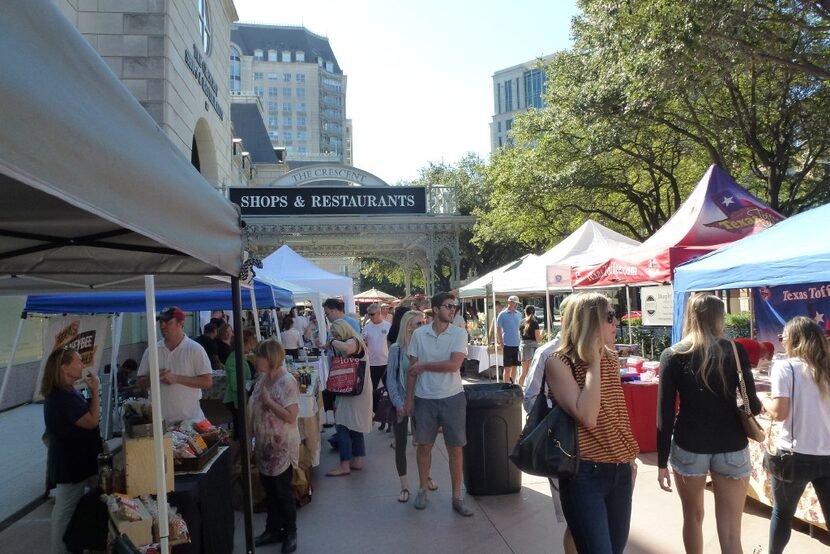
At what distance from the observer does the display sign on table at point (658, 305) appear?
551 inches

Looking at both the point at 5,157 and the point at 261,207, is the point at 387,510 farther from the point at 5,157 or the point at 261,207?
the point at 261,207

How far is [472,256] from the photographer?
1566 inches

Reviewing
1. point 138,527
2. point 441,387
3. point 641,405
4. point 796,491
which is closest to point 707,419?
point 796,491

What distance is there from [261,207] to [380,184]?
3.84 meters

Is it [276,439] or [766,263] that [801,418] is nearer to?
[766,263]

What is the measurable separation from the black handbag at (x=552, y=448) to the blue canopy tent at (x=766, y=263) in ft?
10.5

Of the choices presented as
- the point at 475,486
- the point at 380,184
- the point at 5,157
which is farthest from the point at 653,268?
the point at 380,184

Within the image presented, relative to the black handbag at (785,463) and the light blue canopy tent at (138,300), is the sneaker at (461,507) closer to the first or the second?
the black handbag at (785,463)

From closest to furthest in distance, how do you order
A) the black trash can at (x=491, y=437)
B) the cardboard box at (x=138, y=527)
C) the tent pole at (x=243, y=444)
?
the cardboard box at (x=138, y=527) → the tent pole at (x=243, y=444) → the black trash can at (x=491, y=437)

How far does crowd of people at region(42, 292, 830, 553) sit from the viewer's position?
2992 mm

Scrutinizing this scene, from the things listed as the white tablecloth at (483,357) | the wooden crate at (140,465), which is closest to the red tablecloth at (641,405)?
the wooden crate at (140,465)

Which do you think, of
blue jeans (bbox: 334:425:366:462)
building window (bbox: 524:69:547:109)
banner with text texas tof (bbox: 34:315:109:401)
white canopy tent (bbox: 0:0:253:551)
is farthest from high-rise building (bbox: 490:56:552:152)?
white canopy tent (bbox: 0:0:253:551)

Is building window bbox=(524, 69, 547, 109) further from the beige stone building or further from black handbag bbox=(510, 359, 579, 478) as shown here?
black handbag bbox=(510, 359, 579, 478)

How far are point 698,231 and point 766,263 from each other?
2926 mm
